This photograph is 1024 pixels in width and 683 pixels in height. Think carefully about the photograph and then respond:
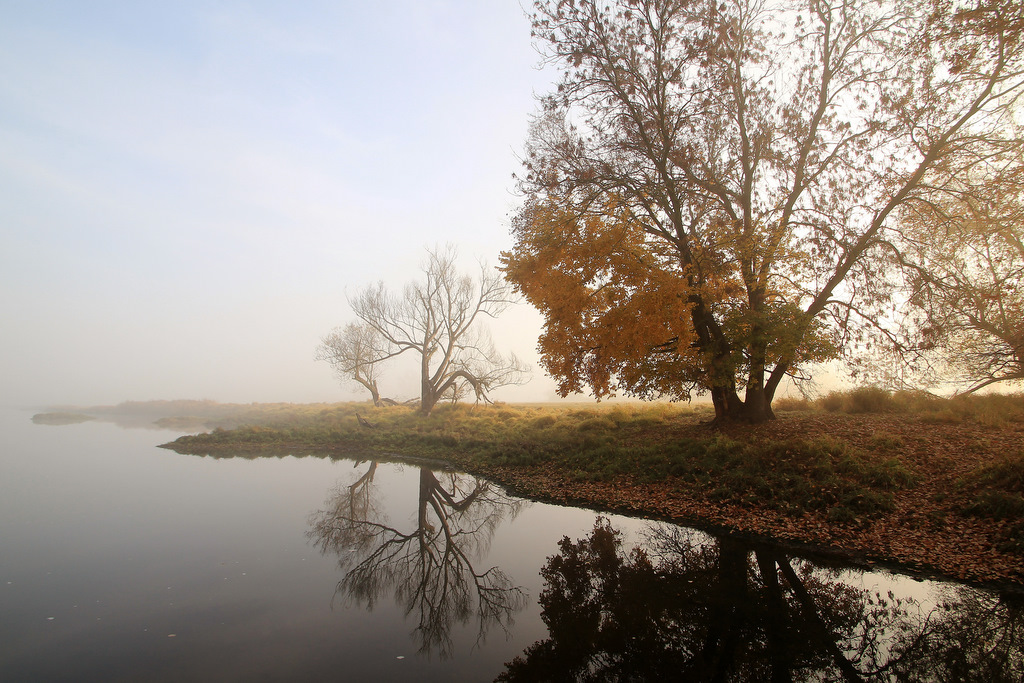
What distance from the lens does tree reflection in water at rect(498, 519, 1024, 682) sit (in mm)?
4691

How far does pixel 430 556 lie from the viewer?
8.34 meters

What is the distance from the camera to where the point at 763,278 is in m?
13.7

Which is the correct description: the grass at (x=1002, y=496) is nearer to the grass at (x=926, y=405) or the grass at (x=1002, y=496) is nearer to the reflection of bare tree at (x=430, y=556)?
the grass at (x=926, y=405)

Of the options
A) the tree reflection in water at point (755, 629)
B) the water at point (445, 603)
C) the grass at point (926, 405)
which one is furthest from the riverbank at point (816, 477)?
the tree reflection in water at point (755, 629)

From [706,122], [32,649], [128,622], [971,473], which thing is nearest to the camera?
[32,649]

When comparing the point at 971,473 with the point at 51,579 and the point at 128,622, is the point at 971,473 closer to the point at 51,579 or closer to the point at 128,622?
the point at 128,622

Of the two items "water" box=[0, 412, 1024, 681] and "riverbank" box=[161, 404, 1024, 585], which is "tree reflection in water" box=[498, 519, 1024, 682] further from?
"riverbank" box=[161, 404, 1024, 585]

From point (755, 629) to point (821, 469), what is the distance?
5.86 m

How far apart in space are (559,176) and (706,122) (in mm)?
5210

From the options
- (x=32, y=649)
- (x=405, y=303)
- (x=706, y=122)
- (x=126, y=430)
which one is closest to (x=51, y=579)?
(x=32, y=649)

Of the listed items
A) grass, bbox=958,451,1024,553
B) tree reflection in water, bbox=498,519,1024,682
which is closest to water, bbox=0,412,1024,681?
tree reflection in water, bbox=498,519,1024,682

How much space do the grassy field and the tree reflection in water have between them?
149 centimetres

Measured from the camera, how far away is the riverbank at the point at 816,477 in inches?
297

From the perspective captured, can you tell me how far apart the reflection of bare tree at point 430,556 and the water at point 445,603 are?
0.04 meters
